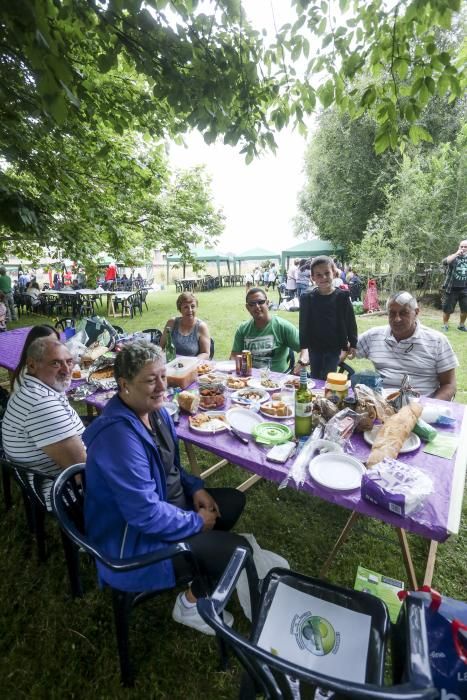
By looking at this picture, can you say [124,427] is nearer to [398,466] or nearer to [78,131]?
[398,466]

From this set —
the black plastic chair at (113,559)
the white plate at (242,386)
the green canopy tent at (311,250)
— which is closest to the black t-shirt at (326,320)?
the white plate at (242,386)

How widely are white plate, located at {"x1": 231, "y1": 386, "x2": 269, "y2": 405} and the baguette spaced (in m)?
0.95

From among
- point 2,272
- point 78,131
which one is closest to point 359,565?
point 78,131

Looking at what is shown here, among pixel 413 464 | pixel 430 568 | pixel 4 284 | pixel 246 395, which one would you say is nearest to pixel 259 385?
pixel 246 395

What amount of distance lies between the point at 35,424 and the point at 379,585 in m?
2.45

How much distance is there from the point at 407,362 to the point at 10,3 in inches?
133

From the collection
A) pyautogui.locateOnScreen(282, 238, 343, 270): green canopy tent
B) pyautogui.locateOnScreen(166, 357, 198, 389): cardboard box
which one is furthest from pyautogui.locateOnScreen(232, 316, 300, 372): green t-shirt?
pyautogui.locateOnScreen(282, 238, 343, 270): green canopy tent

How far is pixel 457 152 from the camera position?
464 inches

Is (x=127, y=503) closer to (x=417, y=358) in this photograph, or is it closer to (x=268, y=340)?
(x=268, y=340)

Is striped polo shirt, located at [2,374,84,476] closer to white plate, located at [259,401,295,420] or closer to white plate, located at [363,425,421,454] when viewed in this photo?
white plate, located at [259,401,295,420]

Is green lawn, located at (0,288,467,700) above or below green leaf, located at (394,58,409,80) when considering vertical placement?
below

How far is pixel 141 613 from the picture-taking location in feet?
6.81

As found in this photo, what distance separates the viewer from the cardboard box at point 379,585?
79.0 inches

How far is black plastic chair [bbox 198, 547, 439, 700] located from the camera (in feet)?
2.57
